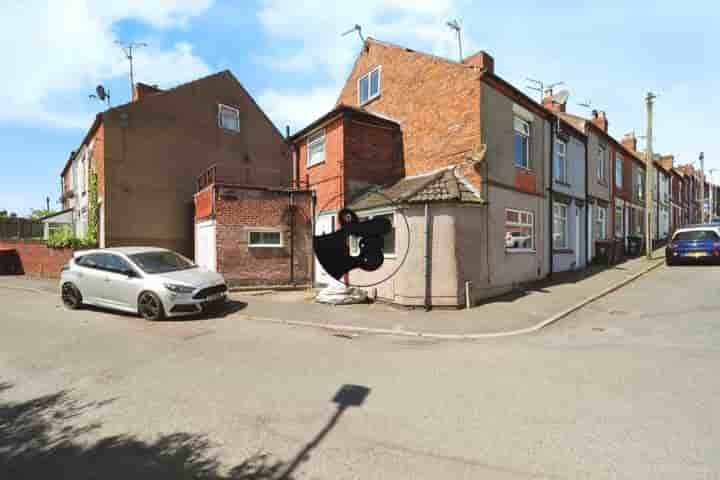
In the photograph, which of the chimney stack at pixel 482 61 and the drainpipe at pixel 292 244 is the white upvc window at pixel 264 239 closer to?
the drainpipe at pixel 292 244

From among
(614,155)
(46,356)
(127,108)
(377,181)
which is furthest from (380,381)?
(614,155)

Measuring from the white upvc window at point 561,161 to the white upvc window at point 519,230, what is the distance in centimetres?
336

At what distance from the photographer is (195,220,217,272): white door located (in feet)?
44.7

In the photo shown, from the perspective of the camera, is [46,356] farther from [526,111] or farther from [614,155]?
[614,155]

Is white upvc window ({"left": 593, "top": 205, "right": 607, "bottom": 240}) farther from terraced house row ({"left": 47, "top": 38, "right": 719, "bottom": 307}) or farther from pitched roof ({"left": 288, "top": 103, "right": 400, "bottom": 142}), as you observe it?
pitched roof ({"left": 288, "top": 103, "right": 400, "bottom": 142})

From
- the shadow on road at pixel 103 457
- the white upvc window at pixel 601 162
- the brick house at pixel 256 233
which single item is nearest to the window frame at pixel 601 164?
the white upvc window at pixel 601 162

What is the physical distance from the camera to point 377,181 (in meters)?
14.4

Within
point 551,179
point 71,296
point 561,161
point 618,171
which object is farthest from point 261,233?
point 618,171

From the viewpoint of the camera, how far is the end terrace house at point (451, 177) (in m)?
10.0

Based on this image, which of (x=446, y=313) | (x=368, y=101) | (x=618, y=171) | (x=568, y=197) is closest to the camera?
(x=446, y=313)

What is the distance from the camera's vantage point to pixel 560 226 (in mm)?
15633

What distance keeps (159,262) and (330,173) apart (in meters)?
6.70

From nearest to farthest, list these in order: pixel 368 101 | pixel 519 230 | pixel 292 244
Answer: pixel 519 230
pixel 292 244
pixel 368 101

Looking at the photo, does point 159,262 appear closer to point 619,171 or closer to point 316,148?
point 316,148
